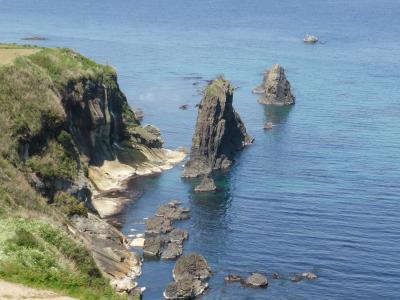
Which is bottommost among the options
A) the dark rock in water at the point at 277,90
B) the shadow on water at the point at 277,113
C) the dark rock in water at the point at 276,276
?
the dark rock in water at the point at 276,276

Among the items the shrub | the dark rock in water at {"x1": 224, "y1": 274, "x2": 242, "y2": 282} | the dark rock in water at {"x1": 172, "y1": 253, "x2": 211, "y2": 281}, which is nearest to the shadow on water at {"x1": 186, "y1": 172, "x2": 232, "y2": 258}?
the dark rock in water at {"x1": 172, "y1": 253, "x2": 211, "y2": 281}

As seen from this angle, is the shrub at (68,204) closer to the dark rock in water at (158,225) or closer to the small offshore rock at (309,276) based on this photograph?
the dark rock in water at (158,225)

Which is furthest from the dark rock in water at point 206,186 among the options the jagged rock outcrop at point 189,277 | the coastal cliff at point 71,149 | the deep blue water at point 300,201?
the jagged rock outcrop at point 189,277

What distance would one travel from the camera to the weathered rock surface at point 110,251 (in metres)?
77.1

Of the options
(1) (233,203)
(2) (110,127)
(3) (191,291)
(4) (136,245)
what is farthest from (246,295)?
(2) (110,127)

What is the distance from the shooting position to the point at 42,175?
3302 inches

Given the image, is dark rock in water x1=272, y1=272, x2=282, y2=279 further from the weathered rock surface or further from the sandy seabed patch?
the sandy seabed patch

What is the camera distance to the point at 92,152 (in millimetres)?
117938

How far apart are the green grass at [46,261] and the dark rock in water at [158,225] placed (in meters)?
42.2

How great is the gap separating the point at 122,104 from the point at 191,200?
37613mm

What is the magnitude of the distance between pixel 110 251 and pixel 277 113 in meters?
92.9

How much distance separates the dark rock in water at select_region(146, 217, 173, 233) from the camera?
93.9 metres

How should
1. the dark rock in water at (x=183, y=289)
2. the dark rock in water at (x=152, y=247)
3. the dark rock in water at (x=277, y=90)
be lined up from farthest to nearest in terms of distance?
1. the dark rock in water at (x=277, y=90)
2. the dark rock in water at (x=152, y=247)
3. the dark rock in water at (x=183, y=289)

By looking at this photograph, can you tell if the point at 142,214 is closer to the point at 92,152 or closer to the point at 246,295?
the point at 92,152
